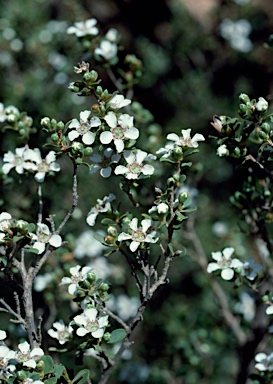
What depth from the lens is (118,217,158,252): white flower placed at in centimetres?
209

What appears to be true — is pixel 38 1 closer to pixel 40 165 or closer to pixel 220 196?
pixel 220 196

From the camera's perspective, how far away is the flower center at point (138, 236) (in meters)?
2.11

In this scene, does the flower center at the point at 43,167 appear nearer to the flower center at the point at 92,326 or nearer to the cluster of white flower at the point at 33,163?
the cluster of white flower at the point at 33,163

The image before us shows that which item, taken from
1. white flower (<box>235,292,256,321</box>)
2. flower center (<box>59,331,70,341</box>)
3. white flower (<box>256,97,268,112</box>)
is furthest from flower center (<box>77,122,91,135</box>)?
white flower (<box>235,292,256,321</box>)

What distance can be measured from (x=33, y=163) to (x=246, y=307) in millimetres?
1690

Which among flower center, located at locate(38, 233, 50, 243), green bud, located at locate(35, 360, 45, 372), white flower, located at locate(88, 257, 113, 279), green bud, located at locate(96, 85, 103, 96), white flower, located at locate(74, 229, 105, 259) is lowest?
white flower, located at locate(88, 257, 113, 279)

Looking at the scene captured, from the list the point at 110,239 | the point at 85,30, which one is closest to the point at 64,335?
the point at 110,239

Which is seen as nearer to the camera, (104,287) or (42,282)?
(104,287)

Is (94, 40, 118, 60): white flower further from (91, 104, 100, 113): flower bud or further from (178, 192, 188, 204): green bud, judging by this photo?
(178, 192, 188, 204): green bud

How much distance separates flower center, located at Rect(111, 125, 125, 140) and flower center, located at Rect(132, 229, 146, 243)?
346 mm

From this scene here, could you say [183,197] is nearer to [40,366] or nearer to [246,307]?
[40,366]

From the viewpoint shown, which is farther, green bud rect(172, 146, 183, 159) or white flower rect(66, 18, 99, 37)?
white flower rect(66, 18, 99, 37)

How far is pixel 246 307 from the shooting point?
350 centimetres

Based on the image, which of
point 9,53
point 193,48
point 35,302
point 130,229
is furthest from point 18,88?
point 130,229
